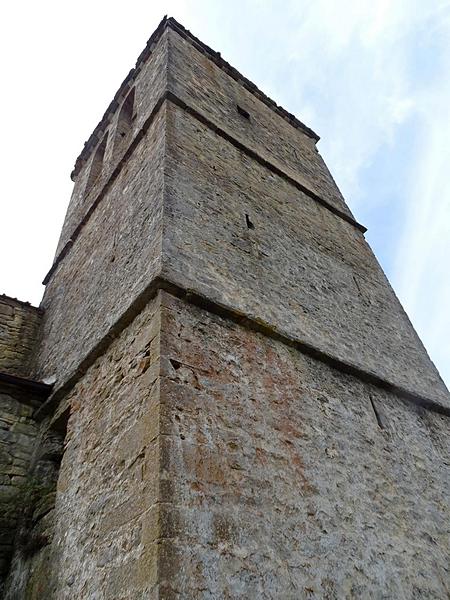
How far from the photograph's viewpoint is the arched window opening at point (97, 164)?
→ 9.50 meters

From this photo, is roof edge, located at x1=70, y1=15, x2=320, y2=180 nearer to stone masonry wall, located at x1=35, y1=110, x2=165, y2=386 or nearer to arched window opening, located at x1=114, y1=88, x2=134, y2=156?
arched window opening, located at x1=114, y1=88, x2=134, y2=156

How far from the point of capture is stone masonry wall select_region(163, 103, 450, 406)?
4648mm

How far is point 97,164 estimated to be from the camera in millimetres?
10094

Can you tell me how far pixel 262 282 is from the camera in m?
5.09

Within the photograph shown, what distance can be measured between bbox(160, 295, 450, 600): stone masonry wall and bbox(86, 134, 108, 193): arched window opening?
6.49m

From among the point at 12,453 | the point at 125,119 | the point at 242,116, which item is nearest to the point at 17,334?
the point at 12,453

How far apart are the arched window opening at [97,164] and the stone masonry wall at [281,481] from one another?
6.49 m

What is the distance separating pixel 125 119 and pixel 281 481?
862 centimetres

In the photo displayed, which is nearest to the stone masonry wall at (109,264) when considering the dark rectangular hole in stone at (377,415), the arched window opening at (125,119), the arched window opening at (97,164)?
the arched window opening at (97,164)

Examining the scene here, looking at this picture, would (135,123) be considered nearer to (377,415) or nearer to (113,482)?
(377,415)

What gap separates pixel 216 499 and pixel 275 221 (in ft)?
13.9

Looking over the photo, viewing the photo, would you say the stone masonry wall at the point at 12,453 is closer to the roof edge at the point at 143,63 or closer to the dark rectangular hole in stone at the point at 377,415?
the dark rectangular hole in stone at the point at 377,415

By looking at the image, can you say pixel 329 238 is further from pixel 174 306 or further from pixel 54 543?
pixel 54 543

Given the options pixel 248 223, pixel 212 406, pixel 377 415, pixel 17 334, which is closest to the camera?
pixel 212 406
